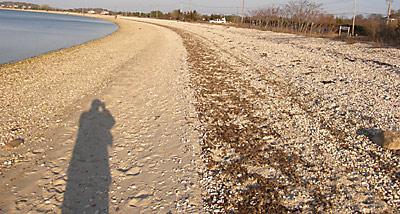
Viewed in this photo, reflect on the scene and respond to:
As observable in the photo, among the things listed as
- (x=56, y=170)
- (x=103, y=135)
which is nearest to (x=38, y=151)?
(x=56, y=170)

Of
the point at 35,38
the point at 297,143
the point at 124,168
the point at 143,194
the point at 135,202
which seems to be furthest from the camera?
the point at 35,38

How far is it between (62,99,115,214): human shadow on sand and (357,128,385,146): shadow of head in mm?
5197

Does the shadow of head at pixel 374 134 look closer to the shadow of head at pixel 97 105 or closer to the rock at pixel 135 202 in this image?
the rock at pixel 135 202

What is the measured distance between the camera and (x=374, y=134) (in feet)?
22.1

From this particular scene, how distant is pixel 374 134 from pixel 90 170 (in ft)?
18.9

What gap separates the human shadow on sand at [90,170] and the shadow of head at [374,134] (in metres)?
5.20

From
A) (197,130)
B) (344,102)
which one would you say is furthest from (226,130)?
(344,102)

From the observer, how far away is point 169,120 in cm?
788

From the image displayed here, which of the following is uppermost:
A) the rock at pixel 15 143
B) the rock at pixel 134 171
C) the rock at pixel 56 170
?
the rock at pixel 15 143

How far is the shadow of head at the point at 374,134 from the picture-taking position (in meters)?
6.28

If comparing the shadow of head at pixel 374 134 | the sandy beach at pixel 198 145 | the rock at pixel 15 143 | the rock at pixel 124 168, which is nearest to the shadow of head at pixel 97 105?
the sandy beach at pixel 198 145

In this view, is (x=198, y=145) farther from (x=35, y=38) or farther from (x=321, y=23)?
(x=321, y=23)

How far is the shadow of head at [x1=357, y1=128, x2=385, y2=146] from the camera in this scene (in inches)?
247

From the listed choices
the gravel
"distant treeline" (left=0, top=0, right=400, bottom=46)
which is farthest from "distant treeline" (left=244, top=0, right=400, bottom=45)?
the gravel
